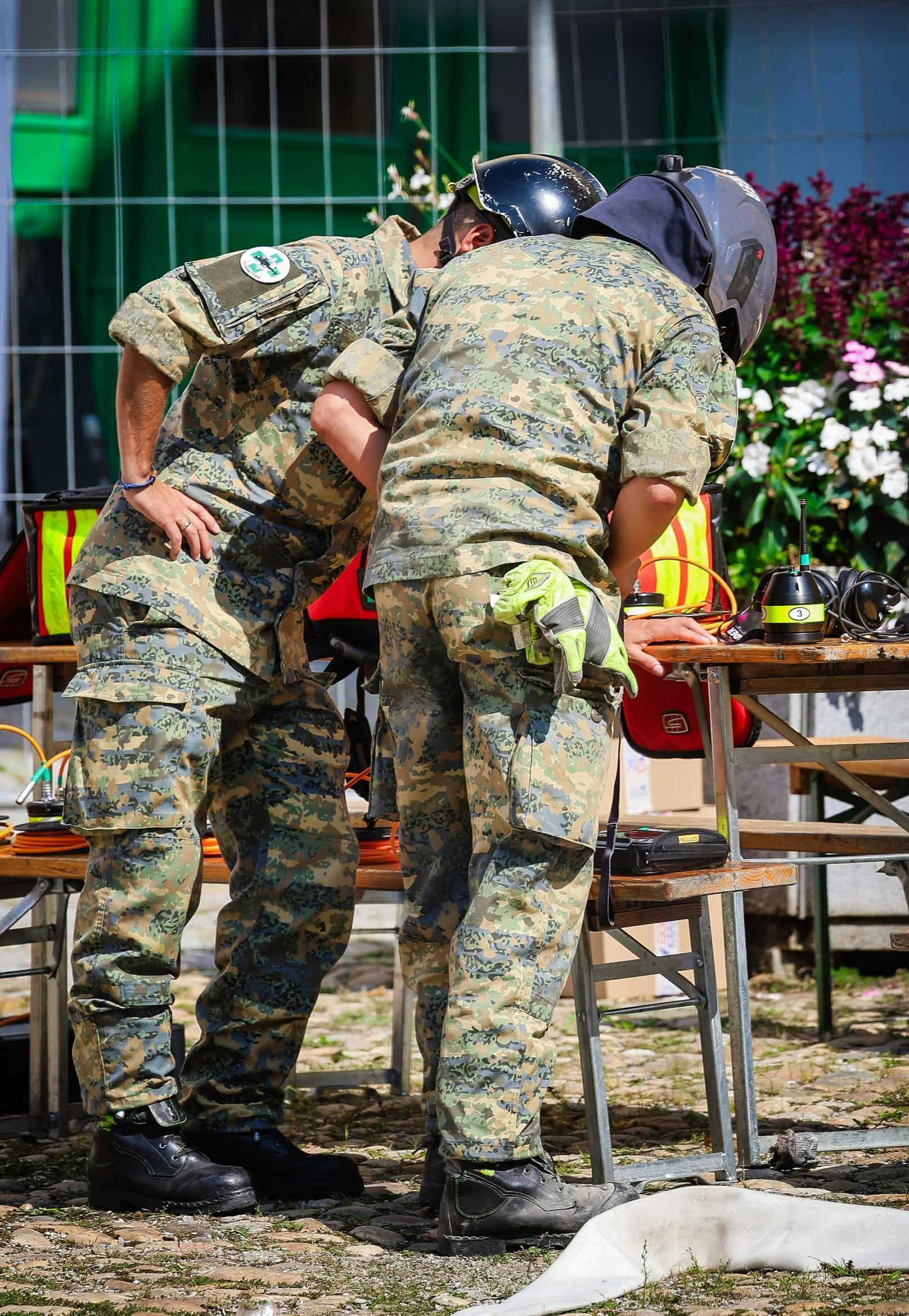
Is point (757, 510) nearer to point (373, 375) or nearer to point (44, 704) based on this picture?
point (44, 704)

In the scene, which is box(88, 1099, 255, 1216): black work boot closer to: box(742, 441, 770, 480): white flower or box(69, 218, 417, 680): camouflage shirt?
box(69, 218, 417, 680): camouflage shirt

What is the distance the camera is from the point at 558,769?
113 inches

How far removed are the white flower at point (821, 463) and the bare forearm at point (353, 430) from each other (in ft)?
9.49

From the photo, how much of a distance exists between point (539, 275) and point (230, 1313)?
6.14ft

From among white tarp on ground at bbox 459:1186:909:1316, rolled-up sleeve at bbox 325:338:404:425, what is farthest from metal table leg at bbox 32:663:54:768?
white tarp on ground at bbox 459:1186:909:1316

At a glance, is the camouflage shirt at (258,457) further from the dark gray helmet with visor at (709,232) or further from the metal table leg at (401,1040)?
the metal table leg at (401,1040)

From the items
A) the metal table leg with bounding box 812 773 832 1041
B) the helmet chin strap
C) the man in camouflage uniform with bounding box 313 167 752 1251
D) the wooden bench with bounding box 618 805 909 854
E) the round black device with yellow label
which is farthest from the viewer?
the metal table leg with bounding box 812 773 832 1041

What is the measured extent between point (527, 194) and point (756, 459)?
2.63 m

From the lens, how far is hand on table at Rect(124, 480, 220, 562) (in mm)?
3238

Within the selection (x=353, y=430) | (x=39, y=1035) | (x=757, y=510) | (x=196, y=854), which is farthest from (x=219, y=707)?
(x=757, y=510)

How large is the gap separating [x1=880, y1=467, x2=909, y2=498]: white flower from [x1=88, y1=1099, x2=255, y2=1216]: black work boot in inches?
134

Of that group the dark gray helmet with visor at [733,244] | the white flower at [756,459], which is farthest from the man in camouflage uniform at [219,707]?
the white flower at [756,459]

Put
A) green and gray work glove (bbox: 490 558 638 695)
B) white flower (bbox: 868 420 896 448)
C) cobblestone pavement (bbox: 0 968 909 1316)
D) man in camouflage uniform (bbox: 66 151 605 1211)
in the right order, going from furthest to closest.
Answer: white flower (bbox: 868 420 896 448) → man in camouflage uniform (bbox: 66 151 605 1211) → green and gray work glove (bbox: 490 558 638 695) → cobblestone pavement (bbox: 0 968 909 1316)

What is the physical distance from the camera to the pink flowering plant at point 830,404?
18.6 feet
